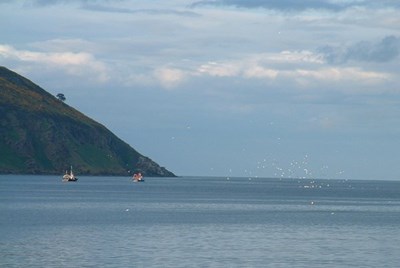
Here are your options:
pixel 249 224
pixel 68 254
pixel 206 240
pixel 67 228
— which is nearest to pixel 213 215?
pixel 249 224

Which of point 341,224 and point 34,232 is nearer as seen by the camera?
point 34,232

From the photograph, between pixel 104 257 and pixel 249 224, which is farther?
pixel 249 224

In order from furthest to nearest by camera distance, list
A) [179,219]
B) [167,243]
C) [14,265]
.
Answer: [179,219] → [167,243] → [14,265]

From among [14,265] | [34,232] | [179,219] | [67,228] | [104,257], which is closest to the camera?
[14,265]

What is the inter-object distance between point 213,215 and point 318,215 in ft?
75.2

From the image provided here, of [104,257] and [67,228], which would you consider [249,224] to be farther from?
[104,257]

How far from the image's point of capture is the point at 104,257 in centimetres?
9669

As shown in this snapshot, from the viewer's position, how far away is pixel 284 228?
476 ft

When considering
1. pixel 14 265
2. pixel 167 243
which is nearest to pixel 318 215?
pixel 167 243

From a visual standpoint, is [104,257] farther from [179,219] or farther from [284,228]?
[179,219]

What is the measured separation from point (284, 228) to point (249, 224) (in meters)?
9.39

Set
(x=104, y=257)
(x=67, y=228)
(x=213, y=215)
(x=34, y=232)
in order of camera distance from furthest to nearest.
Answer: (x=213, y=215) → (x=67, y=228) → (x=34, y=232) → (x=104, y=257)

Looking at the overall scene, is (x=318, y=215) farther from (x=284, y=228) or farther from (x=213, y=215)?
(x=284, y=228)

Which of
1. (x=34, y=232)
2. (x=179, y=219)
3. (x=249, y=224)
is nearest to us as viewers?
(x=34, y=232)
